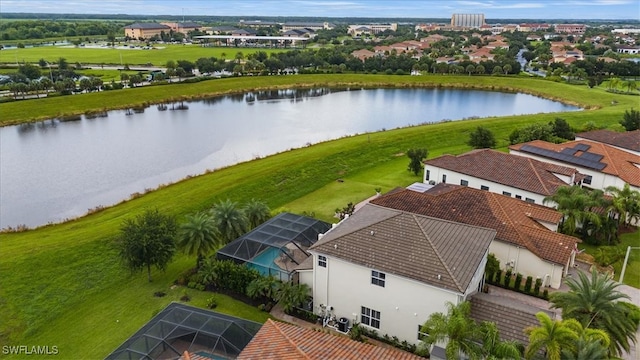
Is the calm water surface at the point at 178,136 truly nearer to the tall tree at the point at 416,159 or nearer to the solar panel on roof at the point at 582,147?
the tall tree at the point at 416,159

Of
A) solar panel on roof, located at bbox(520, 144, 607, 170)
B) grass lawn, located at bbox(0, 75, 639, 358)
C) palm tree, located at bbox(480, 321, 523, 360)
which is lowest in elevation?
grass lawn, located at bbox(0, 75, 639, 358)

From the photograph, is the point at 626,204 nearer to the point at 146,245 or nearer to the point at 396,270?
the point at 396,270

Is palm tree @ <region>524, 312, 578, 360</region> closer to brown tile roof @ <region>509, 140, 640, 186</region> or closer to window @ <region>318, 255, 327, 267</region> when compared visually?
window @ <region>318, 255, 327, 267</region>

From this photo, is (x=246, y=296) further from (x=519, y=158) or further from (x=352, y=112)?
(x=352, y=112)

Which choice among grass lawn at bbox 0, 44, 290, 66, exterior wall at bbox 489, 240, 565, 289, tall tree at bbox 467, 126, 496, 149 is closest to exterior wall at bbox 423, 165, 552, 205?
exterior wall at bbox 489, 240, 565, 289

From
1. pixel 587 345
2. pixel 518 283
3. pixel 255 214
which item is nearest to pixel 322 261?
pixel 255 214
